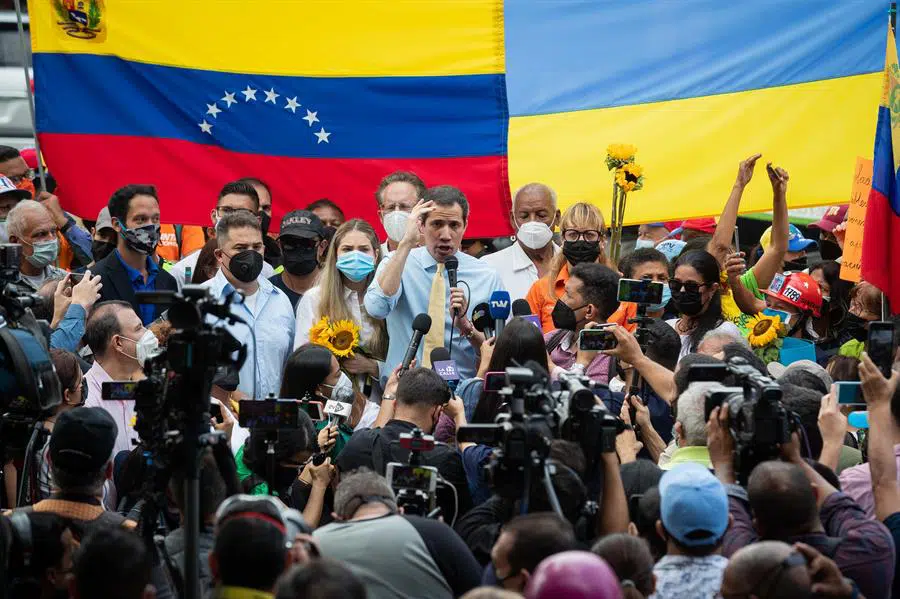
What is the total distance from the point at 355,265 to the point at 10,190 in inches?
119

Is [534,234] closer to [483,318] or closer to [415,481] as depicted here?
[483,318]

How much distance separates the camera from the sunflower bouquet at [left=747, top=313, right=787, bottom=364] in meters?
8.95

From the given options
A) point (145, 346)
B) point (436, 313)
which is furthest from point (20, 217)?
point (436, 313)

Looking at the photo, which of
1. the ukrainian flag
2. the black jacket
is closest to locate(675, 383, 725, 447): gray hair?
the black jacket

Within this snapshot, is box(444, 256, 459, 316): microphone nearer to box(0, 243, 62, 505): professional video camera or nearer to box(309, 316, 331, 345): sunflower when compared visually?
box(309, 316, 331, 345): sunflower

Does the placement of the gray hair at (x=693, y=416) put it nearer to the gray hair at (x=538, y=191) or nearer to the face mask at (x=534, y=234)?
the face mask at (x=534, y=234)

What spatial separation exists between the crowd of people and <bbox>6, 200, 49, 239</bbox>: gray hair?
0.02 m

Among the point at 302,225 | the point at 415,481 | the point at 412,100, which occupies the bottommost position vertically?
the point at 415,481

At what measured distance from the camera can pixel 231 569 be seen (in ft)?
14.5

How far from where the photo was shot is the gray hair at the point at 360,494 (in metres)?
5.50

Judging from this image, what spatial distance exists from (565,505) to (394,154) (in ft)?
17.5

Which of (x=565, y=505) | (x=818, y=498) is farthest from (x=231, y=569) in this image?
(x=818, y=498)

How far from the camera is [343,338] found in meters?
8.17

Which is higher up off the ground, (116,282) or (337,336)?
(116,282)
